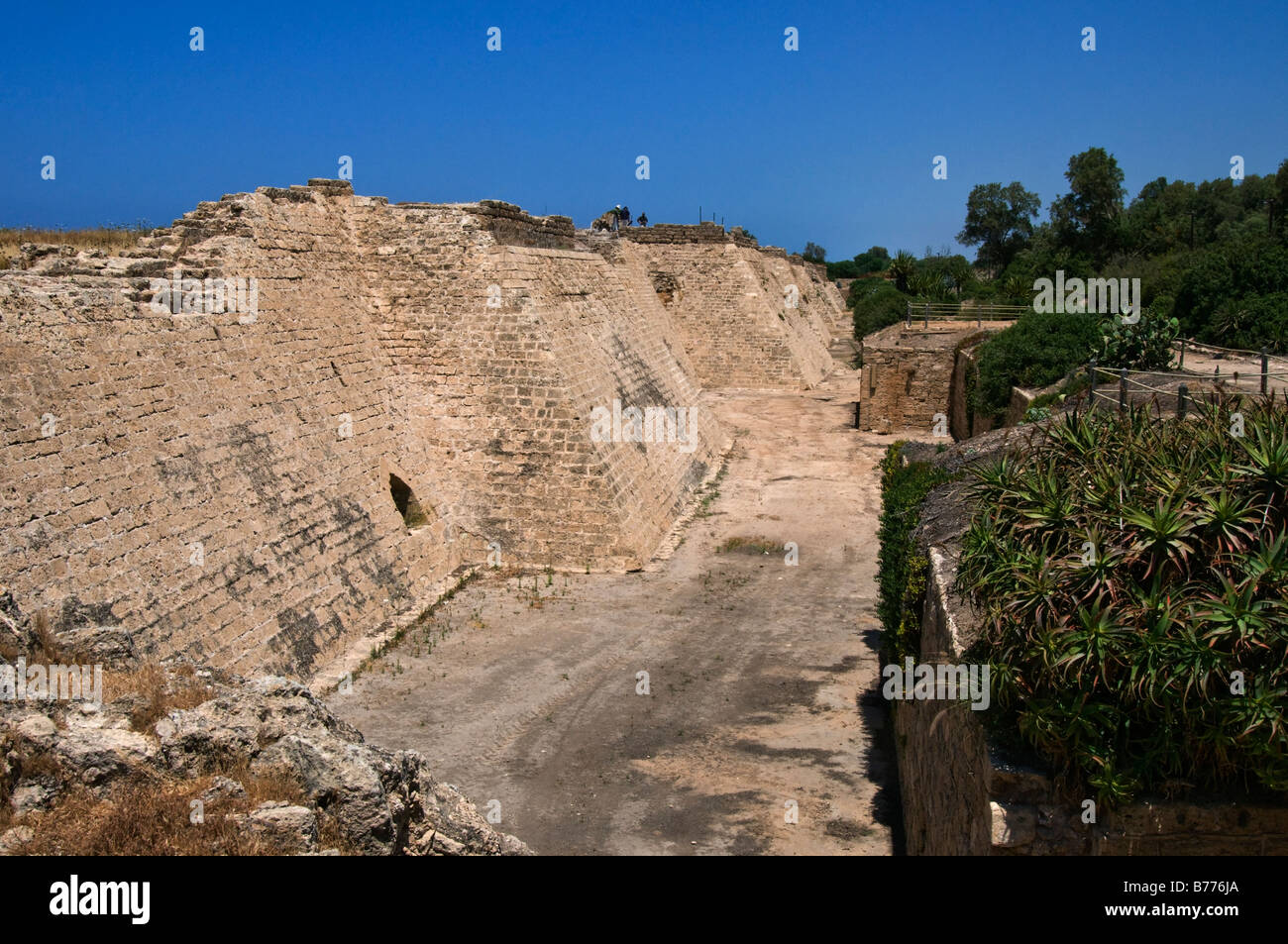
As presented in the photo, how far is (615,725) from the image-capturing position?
1028 centimetres

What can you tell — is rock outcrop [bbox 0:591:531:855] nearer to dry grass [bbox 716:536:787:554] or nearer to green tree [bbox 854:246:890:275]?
dry grass [bbox 716:536:787:554]

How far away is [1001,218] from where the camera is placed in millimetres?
67562

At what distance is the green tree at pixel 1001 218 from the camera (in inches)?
2618

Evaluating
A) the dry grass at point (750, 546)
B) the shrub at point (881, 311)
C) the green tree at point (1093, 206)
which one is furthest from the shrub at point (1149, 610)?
the green tree at point (1093, 206)

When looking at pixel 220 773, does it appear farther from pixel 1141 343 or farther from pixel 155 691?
pixel 1141 343

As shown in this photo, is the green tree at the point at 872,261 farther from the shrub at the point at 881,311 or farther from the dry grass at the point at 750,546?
the dry grass at the point at 750,546

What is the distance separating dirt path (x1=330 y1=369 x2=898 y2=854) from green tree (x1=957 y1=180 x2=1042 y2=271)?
186ft

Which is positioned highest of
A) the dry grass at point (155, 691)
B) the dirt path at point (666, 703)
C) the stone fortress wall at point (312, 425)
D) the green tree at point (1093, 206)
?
the green tree at point (1093, 206)

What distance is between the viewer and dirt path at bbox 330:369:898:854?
28.1ft

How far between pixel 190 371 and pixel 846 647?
872 centimetres

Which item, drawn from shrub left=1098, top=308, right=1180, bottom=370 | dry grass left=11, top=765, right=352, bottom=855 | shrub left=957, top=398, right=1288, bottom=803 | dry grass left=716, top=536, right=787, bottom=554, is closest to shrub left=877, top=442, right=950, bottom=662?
shrub left=957, top=398, right=1288, bottom=803

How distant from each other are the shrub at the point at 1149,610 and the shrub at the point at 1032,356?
43.2 ft

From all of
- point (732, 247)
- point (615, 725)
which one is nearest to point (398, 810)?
point (615, 725)
